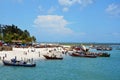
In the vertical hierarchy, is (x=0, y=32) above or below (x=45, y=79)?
above

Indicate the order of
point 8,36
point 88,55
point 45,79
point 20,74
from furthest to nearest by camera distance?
point 8,36
point 88,55
point 20,74
point 45,79

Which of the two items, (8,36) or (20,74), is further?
(8,36)

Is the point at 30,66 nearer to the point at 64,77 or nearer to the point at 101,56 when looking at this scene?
the point at 64,77

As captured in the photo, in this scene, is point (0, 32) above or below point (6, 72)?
above

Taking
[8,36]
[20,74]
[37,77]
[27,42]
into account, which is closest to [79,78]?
[37,77]

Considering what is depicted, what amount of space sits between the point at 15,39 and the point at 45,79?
78.1 meters

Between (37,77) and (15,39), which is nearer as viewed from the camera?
(37,77)

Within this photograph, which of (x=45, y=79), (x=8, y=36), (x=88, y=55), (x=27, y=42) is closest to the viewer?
(x=45, y=79)

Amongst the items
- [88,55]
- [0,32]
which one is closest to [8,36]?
[0,32]

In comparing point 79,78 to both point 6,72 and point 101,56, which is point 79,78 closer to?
point 6,72

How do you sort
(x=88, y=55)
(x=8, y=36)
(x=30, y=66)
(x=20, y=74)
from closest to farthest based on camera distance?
(x=20, y=74)
(x=30, y=66)
(x=88, y=55)
(x=8, y=36)

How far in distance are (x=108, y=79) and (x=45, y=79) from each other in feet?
27.6

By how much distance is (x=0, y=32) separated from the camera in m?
115

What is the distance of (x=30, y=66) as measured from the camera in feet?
170
